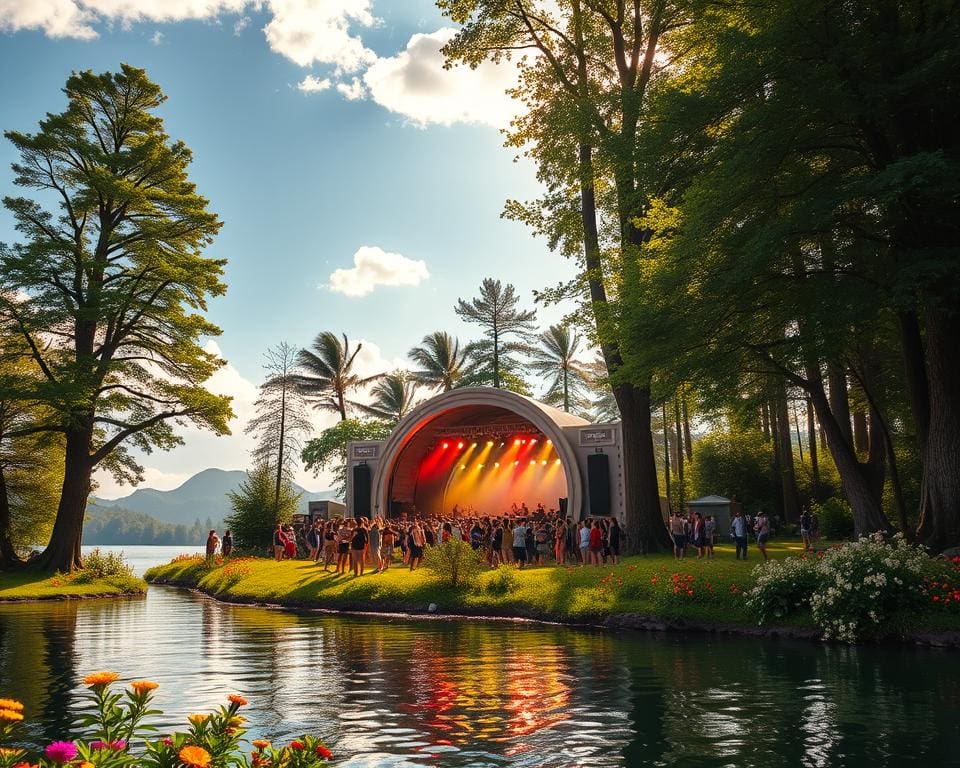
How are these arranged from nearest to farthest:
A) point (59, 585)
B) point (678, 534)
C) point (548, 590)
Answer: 1. point (548, 590)
2. point (678, 534)
3. point (59, 585)

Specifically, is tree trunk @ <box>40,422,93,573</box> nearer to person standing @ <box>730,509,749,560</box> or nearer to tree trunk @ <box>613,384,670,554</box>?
tree trunk @ <box>613,384,670,554</box>

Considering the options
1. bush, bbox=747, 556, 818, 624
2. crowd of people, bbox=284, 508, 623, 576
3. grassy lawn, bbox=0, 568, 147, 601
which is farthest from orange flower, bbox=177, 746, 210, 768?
grassy lawn, bbox=0, 568, 147, 601

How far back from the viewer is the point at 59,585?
24.4 m

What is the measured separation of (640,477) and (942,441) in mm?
8535

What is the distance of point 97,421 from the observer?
26.9 meters

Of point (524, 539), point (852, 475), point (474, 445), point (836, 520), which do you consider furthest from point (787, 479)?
point (524, 539)

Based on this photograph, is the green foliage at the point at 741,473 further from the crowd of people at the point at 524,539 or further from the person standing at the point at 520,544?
the person standing at the point at 520,544

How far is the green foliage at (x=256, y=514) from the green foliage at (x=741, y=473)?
60.5 ft

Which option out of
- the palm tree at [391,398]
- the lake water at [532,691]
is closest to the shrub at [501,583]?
the lake water at [532,691]

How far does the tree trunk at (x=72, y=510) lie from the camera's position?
2575 centimetres

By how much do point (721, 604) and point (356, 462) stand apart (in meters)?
21.4

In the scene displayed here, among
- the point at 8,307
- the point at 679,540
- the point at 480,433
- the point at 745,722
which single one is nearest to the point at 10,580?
the point at 8,307

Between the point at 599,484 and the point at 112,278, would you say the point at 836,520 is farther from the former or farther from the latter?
the point at 112,278

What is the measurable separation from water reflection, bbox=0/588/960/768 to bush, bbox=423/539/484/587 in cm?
347
